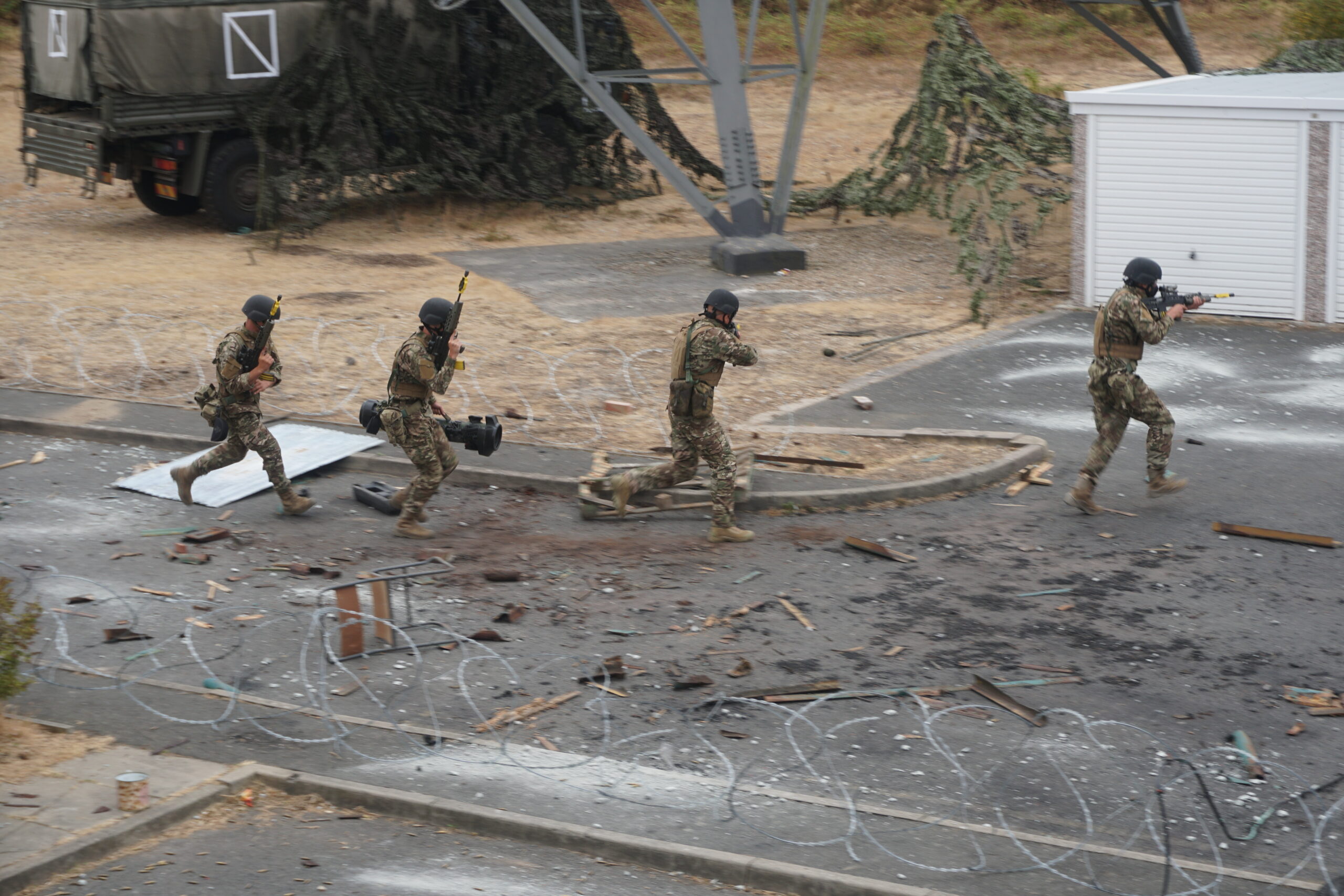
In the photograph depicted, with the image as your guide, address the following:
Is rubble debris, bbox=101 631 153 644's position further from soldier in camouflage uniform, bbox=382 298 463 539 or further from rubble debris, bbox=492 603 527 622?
soldier in camouflage uniform, bbox=382 298 463 539

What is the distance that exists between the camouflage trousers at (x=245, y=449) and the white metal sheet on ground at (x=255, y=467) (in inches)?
6.2

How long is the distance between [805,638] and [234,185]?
15.1 meters

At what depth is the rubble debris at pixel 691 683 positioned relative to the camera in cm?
766

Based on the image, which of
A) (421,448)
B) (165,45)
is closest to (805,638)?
(421,448)

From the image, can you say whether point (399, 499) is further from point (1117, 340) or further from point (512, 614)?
point (1117, 340)

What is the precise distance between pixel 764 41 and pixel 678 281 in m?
22.5

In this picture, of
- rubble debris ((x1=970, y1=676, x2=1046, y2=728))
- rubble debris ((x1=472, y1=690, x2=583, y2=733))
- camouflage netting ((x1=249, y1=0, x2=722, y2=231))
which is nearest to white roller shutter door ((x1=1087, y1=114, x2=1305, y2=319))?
camouflage netting ((x1=249, y1=0, x2=722, y2=231))

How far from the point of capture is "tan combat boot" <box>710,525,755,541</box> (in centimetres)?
992

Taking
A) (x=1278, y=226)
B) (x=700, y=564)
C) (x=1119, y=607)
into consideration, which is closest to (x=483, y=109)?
(x=1278, y=226)

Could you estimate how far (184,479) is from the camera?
10.5 metres

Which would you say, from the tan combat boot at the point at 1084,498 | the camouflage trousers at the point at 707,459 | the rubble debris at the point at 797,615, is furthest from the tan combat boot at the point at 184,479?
the tan combat boot at the point at 1084,498

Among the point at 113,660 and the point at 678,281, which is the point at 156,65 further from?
the point at 113,660

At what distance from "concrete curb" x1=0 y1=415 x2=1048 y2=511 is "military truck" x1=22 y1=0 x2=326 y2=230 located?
26.8 feet

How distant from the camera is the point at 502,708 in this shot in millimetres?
7434
